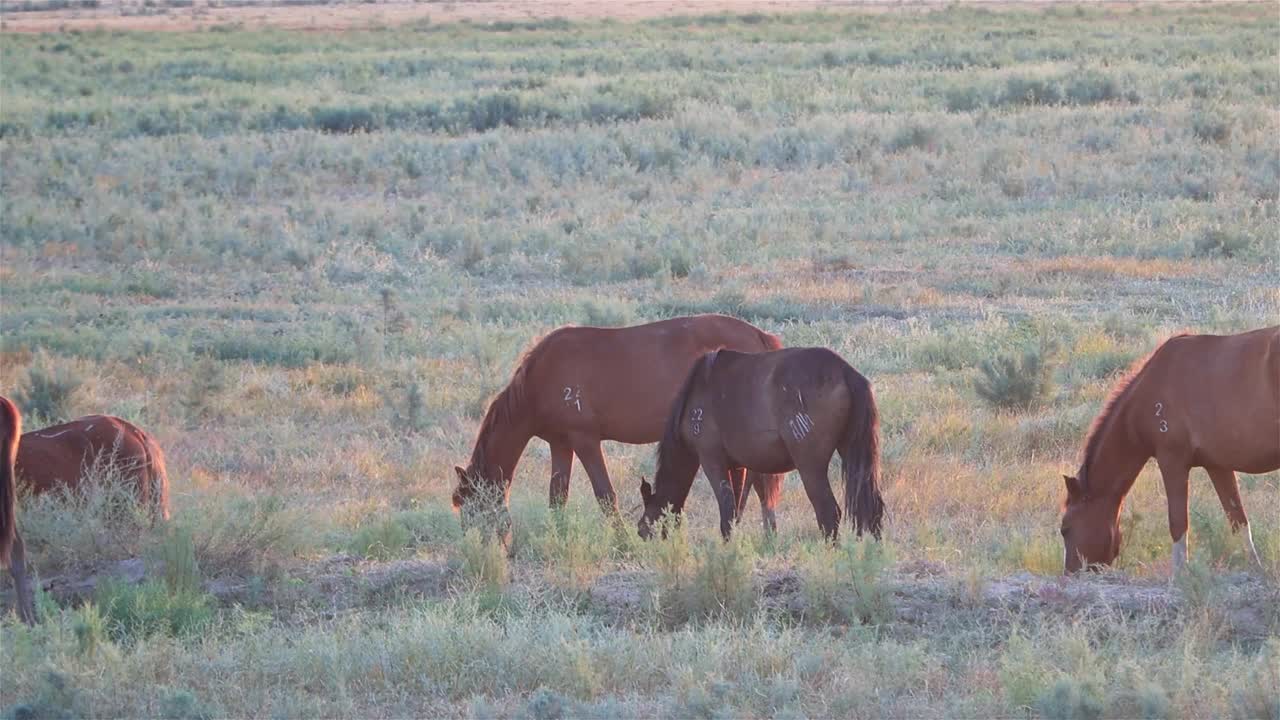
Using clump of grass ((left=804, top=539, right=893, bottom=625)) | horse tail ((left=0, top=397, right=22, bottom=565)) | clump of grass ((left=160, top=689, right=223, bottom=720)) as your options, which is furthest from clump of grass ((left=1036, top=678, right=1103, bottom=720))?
horse tail ((left=0, top=397, right=22, bottom=565))

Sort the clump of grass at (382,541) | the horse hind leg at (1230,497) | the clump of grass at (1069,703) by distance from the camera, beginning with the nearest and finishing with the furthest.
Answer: the clump of grass at (1069,703) → the horse hind leg at (1230,497) → the clump of grass at (382,541)

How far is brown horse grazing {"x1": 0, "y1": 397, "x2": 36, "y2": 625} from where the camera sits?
7555mm

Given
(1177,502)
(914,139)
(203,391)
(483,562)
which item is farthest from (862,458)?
(914,139)

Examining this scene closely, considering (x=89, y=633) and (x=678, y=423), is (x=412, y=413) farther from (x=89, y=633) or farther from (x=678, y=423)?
(x=89, y=633)

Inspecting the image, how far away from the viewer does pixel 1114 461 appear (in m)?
7.89

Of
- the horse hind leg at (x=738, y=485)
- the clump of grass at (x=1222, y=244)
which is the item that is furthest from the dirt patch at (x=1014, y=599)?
the clump of grass at (x=1222, y=244)

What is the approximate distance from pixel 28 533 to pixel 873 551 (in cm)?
482

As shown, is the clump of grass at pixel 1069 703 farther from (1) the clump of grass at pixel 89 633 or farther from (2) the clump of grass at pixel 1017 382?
(2) the clump of grass at pixel 1017 382

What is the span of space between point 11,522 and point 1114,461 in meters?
5.74

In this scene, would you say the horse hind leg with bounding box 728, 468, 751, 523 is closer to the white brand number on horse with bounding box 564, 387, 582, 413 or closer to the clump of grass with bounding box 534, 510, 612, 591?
the clump of grass with bounding box 534, 510, 612, 591

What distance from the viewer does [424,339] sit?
1606 cm

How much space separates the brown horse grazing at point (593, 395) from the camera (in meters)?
9.00

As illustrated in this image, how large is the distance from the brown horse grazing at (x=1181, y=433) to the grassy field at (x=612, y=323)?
284mm

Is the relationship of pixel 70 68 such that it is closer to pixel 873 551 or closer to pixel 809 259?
pixel 809 259
